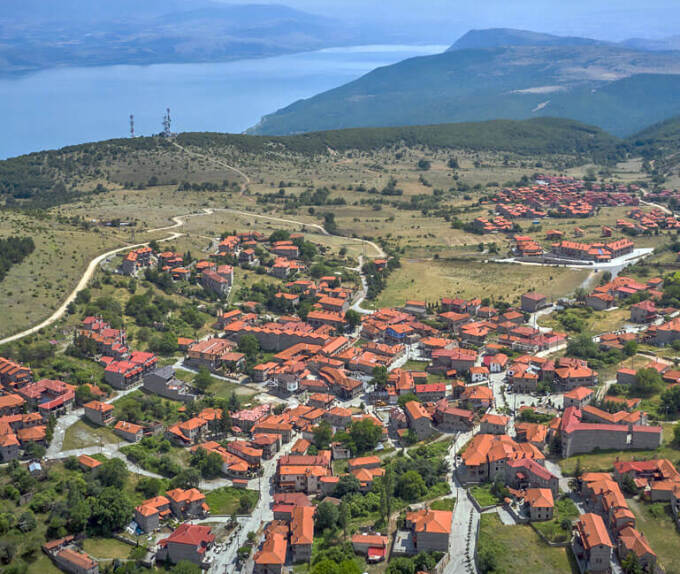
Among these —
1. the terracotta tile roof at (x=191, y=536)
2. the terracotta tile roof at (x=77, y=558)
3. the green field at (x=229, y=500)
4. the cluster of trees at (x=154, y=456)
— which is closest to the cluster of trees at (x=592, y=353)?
the green field at (x=229, y=500)

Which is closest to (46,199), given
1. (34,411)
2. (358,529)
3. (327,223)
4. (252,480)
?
(327,223)

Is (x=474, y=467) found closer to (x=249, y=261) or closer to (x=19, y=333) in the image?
(x=19, y=333)

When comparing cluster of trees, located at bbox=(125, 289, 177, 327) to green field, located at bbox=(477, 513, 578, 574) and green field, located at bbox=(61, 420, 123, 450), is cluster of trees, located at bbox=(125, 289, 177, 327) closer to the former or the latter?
green field, located at bbox=(61, 420, 123, 450)

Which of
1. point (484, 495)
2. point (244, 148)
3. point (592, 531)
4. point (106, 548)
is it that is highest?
point (244, 148)

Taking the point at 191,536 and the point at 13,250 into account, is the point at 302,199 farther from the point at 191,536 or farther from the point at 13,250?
the point at 191,536

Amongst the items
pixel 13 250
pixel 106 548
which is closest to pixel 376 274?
pixel 13 250

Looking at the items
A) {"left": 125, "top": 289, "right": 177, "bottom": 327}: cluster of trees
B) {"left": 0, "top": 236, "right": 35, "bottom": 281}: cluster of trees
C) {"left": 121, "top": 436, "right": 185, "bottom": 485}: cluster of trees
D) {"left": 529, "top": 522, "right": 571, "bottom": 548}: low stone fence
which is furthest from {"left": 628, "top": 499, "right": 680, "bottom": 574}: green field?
{"left": 0, "top": 236, "right": 35, "bottom": 281}: cluster of trees

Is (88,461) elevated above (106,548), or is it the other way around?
(88,461)
